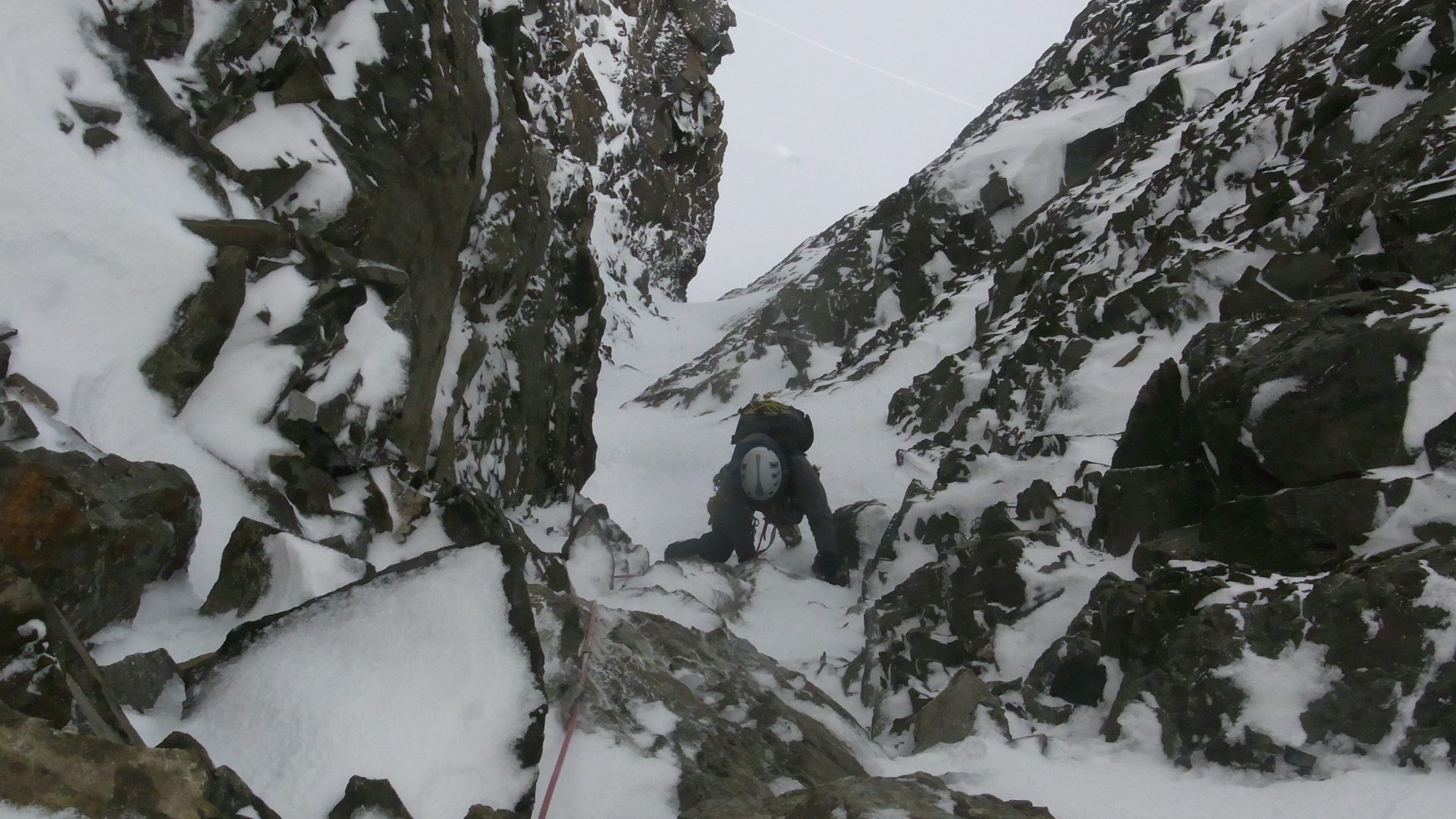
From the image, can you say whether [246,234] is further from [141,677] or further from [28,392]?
[141,677]

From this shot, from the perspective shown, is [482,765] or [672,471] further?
[672,471]

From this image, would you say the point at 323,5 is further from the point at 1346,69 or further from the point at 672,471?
the point at 1346,69

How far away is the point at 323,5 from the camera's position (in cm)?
555

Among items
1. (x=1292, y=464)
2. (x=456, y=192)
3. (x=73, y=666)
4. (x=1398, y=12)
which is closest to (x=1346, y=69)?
(x=1398, y=12)

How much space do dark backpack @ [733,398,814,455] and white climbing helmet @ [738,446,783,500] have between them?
531 mm

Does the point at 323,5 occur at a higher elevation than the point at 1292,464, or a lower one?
higher

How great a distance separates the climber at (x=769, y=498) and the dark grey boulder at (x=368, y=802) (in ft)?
19.5

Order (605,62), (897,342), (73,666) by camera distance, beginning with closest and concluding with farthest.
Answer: (73,666), (897,342), (605,62)

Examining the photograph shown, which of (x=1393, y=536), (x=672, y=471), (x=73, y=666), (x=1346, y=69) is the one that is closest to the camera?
(x=73, y=666)

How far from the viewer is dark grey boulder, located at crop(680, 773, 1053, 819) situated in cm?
262

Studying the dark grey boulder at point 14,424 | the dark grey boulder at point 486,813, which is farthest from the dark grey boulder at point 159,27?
the dark grey boulder at point 486,813

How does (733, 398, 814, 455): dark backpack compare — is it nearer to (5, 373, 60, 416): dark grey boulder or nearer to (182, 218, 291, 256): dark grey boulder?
(182, 218, 291, 256): dark grey boulder

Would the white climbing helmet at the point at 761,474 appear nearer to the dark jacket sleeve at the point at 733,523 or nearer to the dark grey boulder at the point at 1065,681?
the dark jacket sleeve at the point at 733,523

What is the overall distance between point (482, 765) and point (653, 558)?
6.36m
